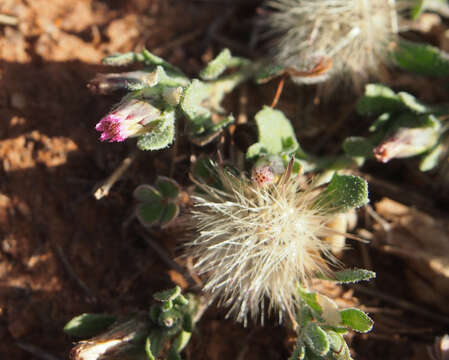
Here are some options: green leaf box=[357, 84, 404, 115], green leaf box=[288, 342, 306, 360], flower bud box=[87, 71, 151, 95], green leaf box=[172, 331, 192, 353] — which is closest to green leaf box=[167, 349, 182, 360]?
green leaf box=[172, 331, 192, 353]

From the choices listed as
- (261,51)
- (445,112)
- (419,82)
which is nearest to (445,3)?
(419,82)

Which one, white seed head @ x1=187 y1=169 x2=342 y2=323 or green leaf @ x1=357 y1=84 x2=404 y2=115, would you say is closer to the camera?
white seed head @ x1=187 y1=169 x2=342 y2=323

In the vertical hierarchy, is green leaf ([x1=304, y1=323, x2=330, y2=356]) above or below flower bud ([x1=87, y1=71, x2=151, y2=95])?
below

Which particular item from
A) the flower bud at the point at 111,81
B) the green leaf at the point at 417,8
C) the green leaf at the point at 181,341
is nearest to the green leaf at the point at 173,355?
the green leaf at the point at 181,341

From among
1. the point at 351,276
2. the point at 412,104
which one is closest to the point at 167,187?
the point at 351,276

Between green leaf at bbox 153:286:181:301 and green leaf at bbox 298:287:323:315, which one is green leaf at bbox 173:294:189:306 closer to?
green leaf at bbox 153:286:181:301

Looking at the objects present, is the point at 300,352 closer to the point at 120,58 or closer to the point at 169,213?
the point at 169,213
